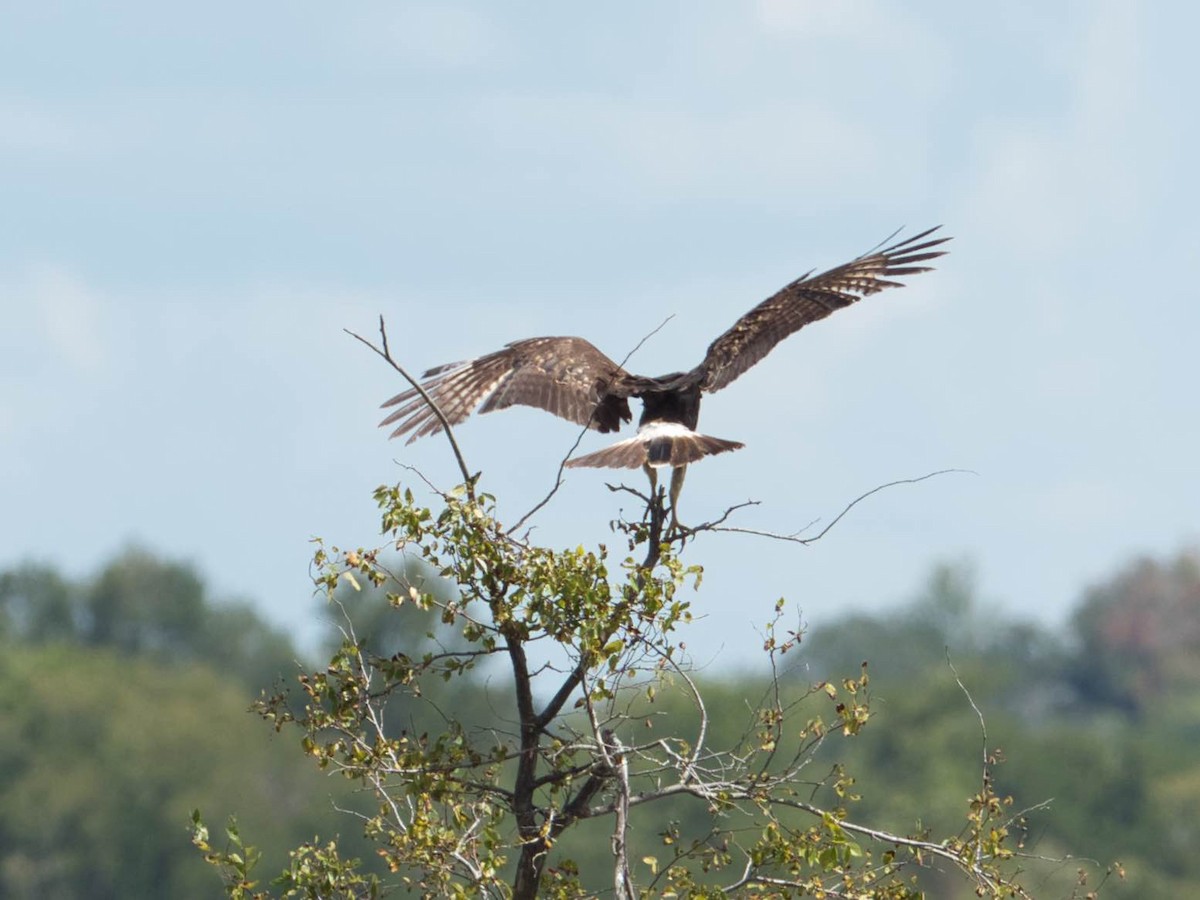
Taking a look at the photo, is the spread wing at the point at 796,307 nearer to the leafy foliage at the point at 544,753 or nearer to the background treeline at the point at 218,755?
the leafy foliage at the point at 544,753

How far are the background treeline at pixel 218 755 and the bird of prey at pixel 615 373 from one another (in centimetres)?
3039

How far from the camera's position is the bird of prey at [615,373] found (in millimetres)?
10047

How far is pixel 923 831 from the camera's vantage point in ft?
23.8

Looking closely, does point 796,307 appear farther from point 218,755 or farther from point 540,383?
point 218,755

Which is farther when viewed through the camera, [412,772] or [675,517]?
[675,517]

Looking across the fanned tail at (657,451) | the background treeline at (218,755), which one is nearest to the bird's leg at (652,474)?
the fanned tail at (657,451)

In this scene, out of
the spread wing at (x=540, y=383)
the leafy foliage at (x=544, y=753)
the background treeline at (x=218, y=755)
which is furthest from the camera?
the background treeline at (x=218, y=755)

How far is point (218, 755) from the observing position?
52969 mm

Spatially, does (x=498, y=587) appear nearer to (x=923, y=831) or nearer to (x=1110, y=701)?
(x=923, y=831)

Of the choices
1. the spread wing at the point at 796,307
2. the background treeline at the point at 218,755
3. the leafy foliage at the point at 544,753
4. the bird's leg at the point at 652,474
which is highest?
the background treeline at the point at 218,755

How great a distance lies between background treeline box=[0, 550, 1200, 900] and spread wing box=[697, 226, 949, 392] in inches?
1202

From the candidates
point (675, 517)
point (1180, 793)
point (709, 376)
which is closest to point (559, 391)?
point (709, 376)

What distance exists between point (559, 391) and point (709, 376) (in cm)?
68

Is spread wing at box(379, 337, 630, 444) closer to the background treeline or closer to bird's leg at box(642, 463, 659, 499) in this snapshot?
bird's leg at box(642, 463, 659, 499)
